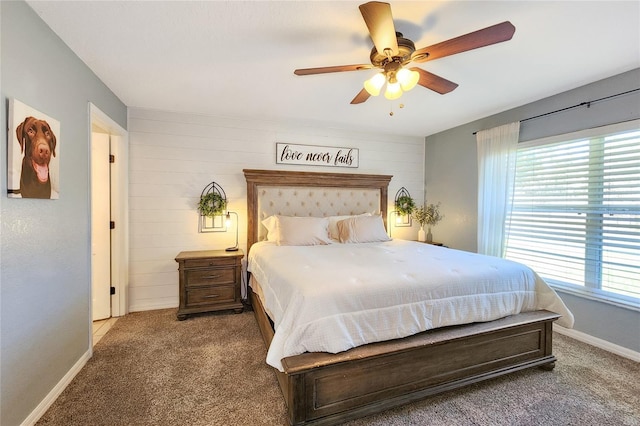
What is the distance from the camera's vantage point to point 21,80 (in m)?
1.58

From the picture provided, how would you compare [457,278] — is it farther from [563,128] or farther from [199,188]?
[199,188]

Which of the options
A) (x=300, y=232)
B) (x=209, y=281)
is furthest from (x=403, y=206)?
(x=209, y=281)

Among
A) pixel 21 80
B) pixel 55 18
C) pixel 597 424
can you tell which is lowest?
pixel 597 424

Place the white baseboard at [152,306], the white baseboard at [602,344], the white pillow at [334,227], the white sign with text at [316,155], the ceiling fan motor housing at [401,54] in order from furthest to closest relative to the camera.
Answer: the white sign with text at [316,155]
the white pillow at [334,227]
the white baseboard at [152,306]
the white baseboard at [602,344]
the ceiling fan motor housing at [401,54]

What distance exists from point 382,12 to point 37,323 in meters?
2.72

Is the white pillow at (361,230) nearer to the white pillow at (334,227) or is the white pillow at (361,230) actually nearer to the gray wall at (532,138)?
the white pillow at (334,227)

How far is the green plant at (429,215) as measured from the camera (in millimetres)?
4547

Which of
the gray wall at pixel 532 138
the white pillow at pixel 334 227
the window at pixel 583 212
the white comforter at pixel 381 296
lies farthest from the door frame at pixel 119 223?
the window at pixel 583 212

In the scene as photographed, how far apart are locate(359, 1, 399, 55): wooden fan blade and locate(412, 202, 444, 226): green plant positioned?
3.26m

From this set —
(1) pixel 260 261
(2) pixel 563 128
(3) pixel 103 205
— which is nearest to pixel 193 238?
(3) pixel 103 205

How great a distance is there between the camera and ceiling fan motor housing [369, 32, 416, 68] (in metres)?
1.78

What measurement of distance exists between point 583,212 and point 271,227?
3.41 m

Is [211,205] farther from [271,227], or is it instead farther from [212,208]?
[271,227]

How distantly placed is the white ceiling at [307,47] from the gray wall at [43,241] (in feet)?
0.74
